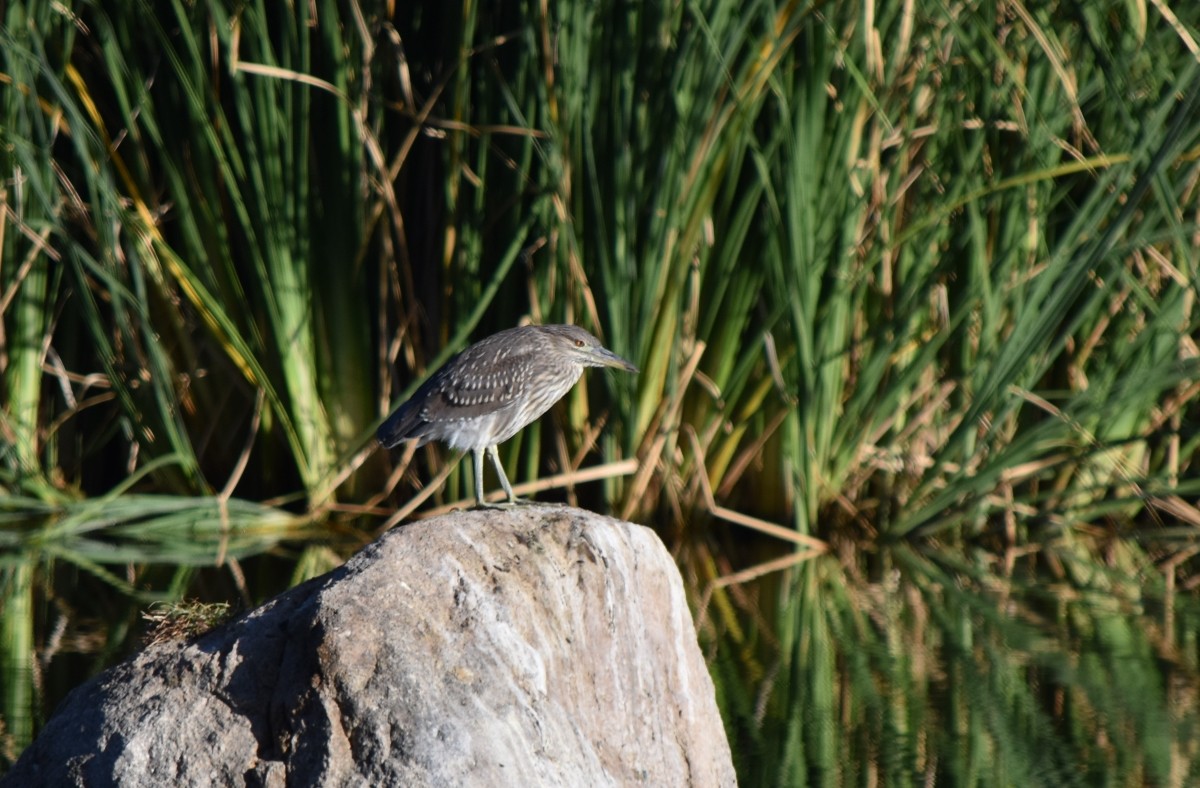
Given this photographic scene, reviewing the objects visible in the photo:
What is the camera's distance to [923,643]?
261 inches

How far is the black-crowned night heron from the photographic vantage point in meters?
5.20

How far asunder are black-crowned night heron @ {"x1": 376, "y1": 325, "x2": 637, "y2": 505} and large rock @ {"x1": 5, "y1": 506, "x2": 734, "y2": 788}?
975 millimetres

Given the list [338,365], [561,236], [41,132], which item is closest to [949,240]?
[561,236]

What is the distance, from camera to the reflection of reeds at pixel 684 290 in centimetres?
700

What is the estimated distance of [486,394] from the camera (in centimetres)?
522

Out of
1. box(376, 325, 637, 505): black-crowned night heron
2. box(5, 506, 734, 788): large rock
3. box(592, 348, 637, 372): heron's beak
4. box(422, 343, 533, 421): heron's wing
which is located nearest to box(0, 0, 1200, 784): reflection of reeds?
box(592, 348, 637, 372): heron's beak

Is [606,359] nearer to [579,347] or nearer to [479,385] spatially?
[579,347]

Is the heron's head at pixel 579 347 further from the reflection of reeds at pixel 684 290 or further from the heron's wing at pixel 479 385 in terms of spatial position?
the reflection of reeds at pixel 684 290

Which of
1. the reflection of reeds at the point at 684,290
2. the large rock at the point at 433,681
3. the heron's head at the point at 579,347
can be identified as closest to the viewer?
the large rock at the point at 433,681

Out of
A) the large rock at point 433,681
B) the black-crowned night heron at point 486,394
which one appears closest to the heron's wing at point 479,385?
the black-crowned night heron at point 486,394

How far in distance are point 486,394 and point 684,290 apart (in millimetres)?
2716

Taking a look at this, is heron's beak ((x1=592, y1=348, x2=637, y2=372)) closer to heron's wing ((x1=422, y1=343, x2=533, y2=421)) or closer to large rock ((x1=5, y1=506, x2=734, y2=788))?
heron's wing ((x1=422, y1=343, x2=533, y2=421))

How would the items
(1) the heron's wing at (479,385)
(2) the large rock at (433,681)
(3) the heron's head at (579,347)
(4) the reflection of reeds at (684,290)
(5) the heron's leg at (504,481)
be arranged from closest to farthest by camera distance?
(2) the large rock at (433,681), (5) the heron's leg at (504,481), (1) the heron's wing at (479,385), (3) the heron's head at (579,347), (4) the reflection of reeds at (684,290)

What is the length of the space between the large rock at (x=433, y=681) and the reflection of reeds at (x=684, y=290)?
7.14 feet
